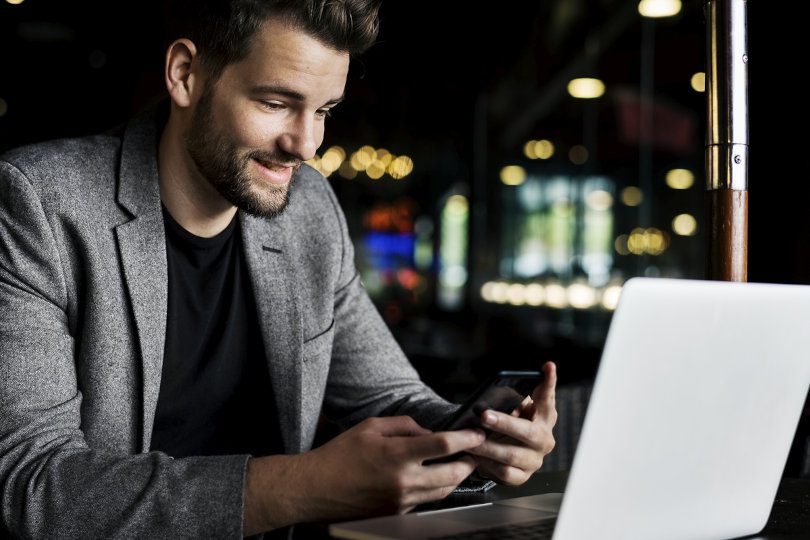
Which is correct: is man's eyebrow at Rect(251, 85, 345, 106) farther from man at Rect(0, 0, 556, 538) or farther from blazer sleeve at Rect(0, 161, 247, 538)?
blazer sleeve at Rect(0, 161, 247, 538)

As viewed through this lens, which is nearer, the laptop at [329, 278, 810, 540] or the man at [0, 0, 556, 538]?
the laptop at [329, 278, 810, 540]

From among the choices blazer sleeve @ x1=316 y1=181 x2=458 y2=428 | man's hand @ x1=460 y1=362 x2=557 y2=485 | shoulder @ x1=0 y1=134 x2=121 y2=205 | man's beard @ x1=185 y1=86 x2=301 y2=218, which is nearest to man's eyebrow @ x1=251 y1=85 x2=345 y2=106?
man's beard @ x1=185 y1=86 x2=301 y2=218

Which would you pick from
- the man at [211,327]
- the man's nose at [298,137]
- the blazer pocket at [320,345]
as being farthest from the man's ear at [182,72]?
the blazer pocket at [320,345]

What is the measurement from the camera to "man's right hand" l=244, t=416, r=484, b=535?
1.17 metres

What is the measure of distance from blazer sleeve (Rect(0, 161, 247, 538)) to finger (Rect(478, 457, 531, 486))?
38 cm

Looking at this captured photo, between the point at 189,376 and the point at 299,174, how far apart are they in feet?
1.87

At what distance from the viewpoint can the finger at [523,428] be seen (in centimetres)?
123

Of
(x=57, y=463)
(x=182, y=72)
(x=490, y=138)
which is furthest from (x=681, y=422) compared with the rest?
(x=490, y=138)

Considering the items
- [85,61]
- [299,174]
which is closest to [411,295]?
[85,61]

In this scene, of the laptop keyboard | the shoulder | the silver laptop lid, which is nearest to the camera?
the silver laptop lid

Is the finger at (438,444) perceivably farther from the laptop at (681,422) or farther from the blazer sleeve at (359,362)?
the blazer sleeve at (359,362)

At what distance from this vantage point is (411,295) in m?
12.6

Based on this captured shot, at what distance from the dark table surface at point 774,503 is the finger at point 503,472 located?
1.7 inches

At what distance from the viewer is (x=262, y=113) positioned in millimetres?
1755
